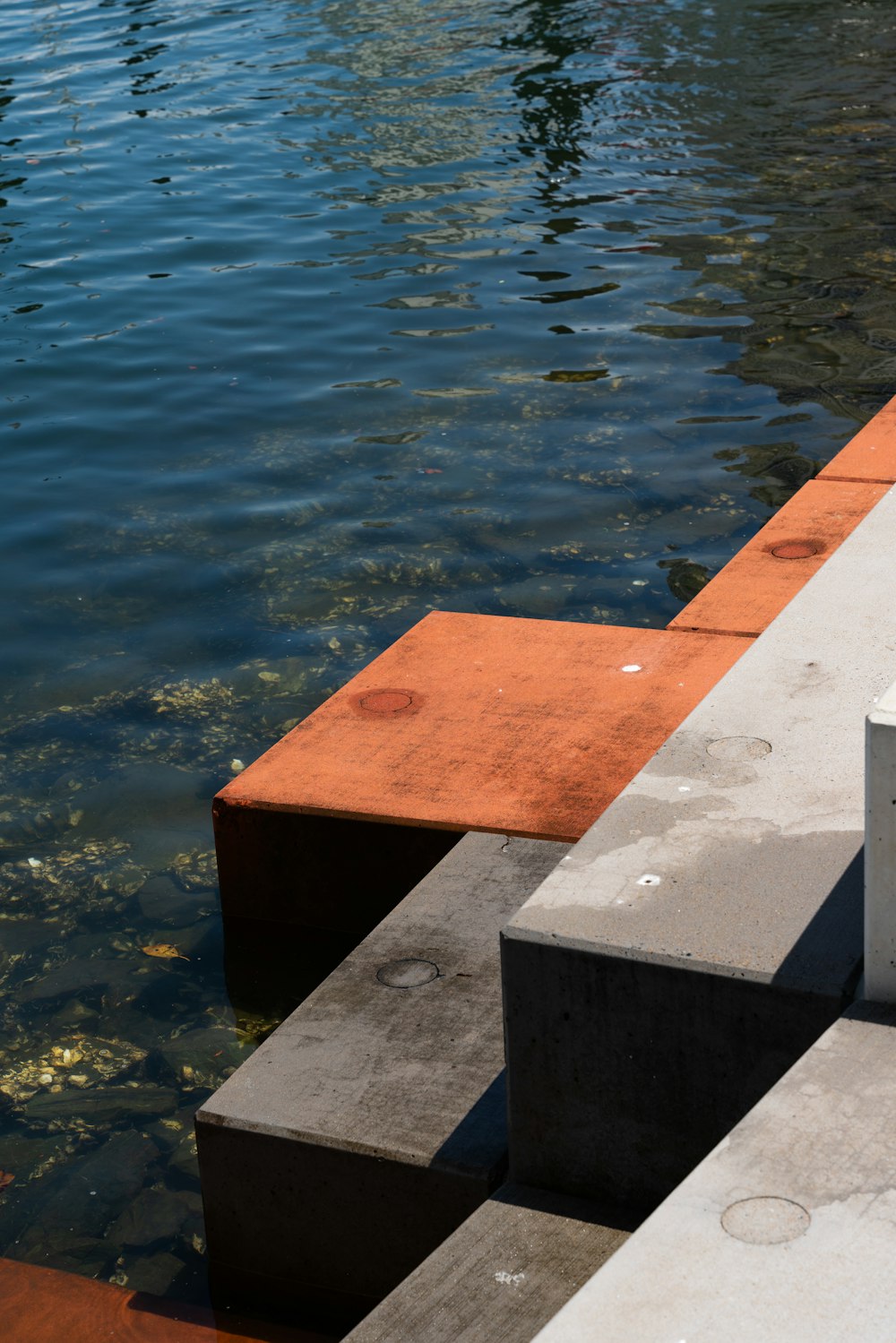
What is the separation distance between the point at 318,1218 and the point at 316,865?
4.06 ft

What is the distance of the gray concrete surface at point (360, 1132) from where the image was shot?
3227mm

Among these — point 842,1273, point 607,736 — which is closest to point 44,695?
point 607,736

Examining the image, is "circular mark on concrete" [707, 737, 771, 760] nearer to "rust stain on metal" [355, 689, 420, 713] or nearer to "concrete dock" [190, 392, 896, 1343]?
"concrete dock" [190, 392, 896, 1343]

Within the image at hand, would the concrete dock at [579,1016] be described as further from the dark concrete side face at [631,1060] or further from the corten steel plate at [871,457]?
the corten steel plate at [871,457]

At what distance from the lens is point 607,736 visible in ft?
14.8

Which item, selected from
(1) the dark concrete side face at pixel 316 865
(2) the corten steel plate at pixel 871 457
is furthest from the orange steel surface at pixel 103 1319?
(2) the corten steel plate at pixel 871 457

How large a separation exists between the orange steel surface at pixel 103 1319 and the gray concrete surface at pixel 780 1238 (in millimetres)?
1527

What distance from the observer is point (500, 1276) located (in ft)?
9.38

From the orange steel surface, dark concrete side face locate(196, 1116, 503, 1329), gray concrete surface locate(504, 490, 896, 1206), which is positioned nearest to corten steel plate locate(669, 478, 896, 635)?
gray concrete surface locate(504, 490, 896, 1206)

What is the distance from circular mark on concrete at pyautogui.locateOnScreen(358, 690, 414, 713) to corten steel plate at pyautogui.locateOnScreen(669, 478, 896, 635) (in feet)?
3.16

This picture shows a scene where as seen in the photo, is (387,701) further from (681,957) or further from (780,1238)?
(780,1238)

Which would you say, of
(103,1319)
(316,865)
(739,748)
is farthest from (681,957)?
(316,865)

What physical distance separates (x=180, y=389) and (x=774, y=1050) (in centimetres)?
840

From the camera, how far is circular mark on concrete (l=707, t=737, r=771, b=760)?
3.31 metres
